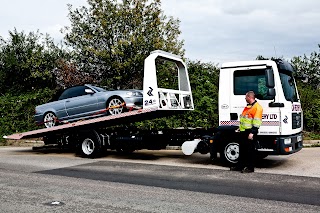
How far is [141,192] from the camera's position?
693 centimetres

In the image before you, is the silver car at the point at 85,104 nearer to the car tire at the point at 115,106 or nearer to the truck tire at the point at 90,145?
the car tire at the point at 115,106

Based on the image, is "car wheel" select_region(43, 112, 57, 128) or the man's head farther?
"car wheel" select_region(43, 112, 57, 128)

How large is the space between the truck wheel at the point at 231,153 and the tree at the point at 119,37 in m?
9.69

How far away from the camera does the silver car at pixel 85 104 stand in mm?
10656

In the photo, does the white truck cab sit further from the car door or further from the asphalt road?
the car door

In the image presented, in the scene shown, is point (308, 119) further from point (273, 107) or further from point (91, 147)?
point (91, 147)

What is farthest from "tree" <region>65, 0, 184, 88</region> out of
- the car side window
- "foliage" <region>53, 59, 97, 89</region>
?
the car side window

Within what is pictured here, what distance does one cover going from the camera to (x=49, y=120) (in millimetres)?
12141

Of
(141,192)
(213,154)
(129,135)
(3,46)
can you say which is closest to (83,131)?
(129,135)

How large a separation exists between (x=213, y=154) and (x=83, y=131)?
12.9 feet

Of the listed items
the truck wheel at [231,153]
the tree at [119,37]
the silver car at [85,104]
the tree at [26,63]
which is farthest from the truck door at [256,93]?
the tree at [26,63]

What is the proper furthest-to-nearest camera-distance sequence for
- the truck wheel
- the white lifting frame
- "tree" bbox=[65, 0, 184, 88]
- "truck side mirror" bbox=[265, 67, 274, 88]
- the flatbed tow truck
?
"tree" bbox=[65, 0, 184, 88] → the white lifting frame → the truck wheel → the flatbed tow truck → "truck side mirror" bbox=[265, 67, 274, 88]

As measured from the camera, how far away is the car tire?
1067 centimetres

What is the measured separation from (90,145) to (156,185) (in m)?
4.34
